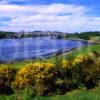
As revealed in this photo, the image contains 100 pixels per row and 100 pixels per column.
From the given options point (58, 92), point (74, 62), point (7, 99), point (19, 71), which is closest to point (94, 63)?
point (74, 62)

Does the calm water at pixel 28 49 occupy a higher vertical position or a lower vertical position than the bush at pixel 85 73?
lower

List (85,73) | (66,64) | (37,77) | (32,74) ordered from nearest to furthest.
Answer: (37,77) < (32,74) < (85,73) < (66,64)

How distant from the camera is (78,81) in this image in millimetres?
20297

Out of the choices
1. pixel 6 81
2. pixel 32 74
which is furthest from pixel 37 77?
pixel 6 81

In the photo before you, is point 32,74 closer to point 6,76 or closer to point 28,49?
point 6,76

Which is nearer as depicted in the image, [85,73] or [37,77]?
[37,77]

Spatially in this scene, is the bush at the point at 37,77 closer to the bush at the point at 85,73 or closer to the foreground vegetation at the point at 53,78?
the foreground vegetation at the point at 53,78

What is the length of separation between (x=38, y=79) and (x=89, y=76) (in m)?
2.64

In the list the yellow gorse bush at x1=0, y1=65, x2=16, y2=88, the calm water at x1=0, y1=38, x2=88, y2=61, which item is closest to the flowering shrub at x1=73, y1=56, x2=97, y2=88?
the yellow gorse bush at x1=0, y1=65, x2=16, y2=88

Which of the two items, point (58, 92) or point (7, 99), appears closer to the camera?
point (7, 99)

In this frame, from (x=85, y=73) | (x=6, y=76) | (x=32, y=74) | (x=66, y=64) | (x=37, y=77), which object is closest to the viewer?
(x=37, y=77)

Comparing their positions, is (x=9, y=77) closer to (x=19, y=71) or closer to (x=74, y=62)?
(x=19, y=71)

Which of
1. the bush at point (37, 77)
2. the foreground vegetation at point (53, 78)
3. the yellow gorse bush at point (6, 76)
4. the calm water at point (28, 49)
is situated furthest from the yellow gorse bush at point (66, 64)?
the calm water at point (28, 49)

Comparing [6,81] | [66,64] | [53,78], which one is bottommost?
[6,81]
